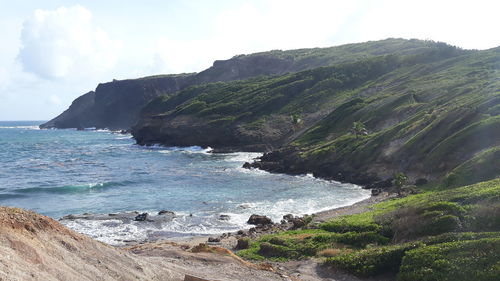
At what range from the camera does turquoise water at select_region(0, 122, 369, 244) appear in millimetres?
39500

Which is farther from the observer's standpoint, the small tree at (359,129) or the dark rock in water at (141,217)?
the small tree at (359,129)

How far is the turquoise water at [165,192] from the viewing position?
39500 mm

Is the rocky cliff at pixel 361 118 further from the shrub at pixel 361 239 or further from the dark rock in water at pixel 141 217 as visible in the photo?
the dark rock in water at pixel 141 217

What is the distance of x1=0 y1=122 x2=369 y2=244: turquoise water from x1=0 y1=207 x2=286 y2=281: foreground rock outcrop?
17598 millimetres

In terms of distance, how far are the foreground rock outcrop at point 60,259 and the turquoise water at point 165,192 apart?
1760cm

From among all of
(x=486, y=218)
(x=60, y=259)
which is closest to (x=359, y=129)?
(x=486, y=218)

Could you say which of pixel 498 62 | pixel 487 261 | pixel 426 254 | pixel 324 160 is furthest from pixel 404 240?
pixel 498 62

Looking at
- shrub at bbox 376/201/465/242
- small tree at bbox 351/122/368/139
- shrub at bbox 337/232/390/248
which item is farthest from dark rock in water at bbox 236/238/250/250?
small tree at bbox 351/122/368/139

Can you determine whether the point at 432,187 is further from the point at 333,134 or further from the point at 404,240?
the point at 333,134

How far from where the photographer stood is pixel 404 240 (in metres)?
24.4

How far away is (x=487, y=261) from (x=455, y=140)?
113 ft

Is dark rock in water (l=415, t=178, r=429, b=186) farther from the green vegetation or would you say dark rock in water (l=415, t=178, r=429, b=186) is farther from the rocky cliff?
the rocky cliff

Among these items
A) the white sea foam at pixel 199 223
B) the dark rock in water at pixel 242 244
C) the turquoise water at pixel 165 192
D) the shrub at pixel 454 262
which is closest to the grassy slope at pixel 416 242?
the shrub at pixel 454 262

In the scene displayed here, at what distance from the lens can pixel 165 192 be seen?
56.5m
